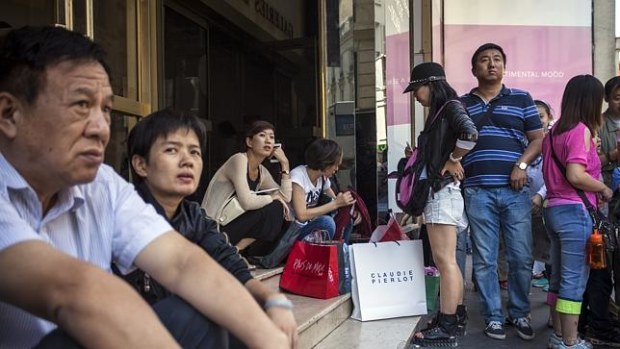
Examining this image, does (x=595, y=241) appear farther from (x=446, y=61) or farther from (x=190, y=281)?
(x=446, y=61)

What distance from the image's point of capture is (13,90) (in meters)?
1.27

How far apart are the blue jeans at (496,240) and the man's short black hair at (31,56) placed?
316 centimetres

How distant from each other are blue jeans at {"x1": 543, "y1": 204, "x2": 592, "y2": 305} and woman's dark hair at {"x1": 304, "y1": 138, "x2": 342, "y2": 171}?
158 centimetres

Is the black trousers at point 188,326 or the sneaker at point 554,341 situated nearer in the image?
the black trousers at point 188,326

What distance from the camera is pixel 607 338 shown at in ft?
12.6

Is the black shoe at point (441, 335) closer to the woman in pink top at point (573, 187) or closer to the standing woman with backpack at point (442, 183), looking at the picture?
the standing woman with backpack at point (442, 183)

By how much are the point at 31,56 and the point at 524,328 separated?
11.8 ft

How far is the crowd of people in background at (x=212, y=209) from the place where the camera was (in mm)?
1152

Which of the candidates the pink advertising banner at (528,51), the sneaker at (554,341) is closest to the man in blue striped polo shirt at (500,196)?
the sneaker at (554,341)

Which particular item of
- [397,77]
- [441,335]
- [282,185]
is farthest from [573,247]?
[397,77]

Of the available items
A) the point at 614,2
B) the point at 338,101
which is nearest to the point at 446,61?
the point at 614,2

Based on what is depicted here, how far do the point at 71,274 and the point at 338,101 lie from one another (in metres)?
5.04

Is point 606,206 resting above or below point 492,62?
below

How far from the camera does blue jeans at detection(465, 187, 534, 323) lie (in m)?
3.93
